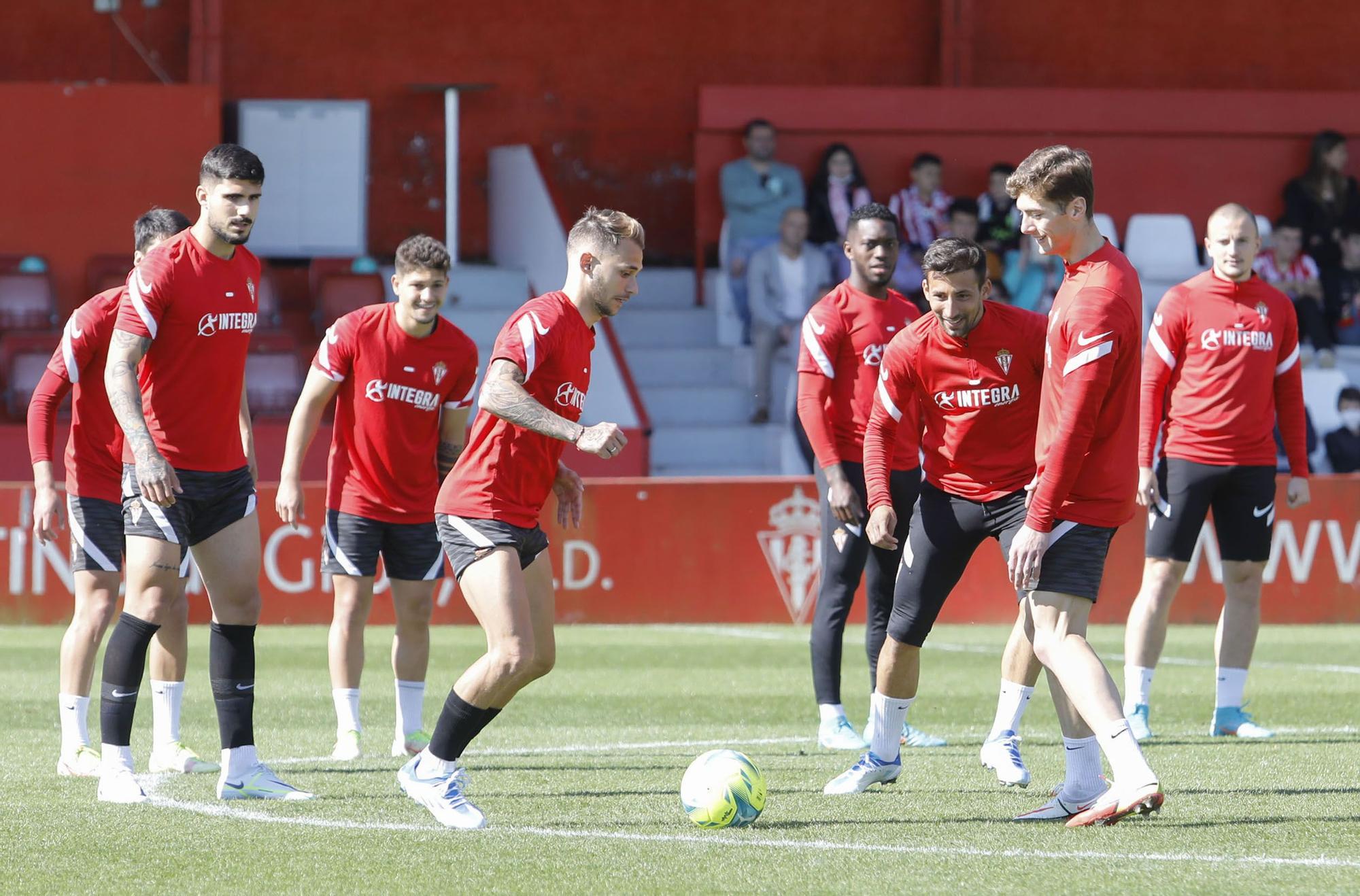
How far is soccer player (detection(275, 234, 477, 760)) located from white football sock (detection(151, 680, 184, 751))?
2.28 feet

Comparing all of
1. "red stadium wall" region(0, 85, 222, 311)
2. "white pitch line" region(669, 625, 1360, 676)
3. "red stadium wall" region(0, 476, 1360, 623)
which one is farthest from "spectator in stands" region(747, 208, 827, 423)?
"red stadium wall" region(0, 85, 222, 311)

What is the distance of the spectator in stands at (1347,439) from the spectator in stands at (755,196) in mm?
5863

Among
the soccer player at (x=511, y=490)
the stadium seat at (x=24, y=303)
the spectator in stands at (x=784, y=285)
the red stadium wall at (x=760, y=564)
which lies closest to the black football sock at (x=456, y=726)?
the soccer player at (x=511, y=490)

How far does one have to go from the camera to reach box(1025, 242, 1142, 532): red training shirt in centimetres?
550

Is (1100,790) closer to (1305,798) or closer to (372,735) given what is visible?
(1305,798)

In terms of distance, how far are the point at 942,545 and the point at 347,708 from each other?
2.76 m

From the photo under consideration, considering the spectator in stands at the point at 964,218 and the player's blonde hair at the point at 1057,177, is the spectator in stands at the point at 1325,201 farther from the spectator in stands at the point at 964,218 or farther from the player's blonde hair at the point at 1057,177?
the player's blonde hair at the point at 1057,177

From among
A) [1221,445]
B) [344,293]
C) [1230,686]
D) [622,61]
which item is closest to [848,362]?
[1221,445]

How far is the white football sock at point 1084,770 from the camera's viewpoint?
587cm

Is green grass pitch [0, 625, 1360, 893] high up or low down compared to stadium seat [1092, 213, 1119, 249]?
down

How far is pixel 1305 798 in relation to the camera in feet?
20.8

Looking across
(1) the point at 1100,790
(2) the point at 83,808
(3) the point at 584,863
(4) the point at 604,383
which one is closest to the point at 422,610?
(2) the point at 83,808

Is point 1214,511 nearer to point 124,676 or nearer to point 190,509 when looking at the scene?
point 190,509

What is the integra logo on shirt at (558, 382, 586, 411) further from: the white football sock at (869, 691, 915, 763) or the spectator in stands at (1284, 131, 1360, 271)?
the spectator in stands at (1284, 131, 1360, 271)
